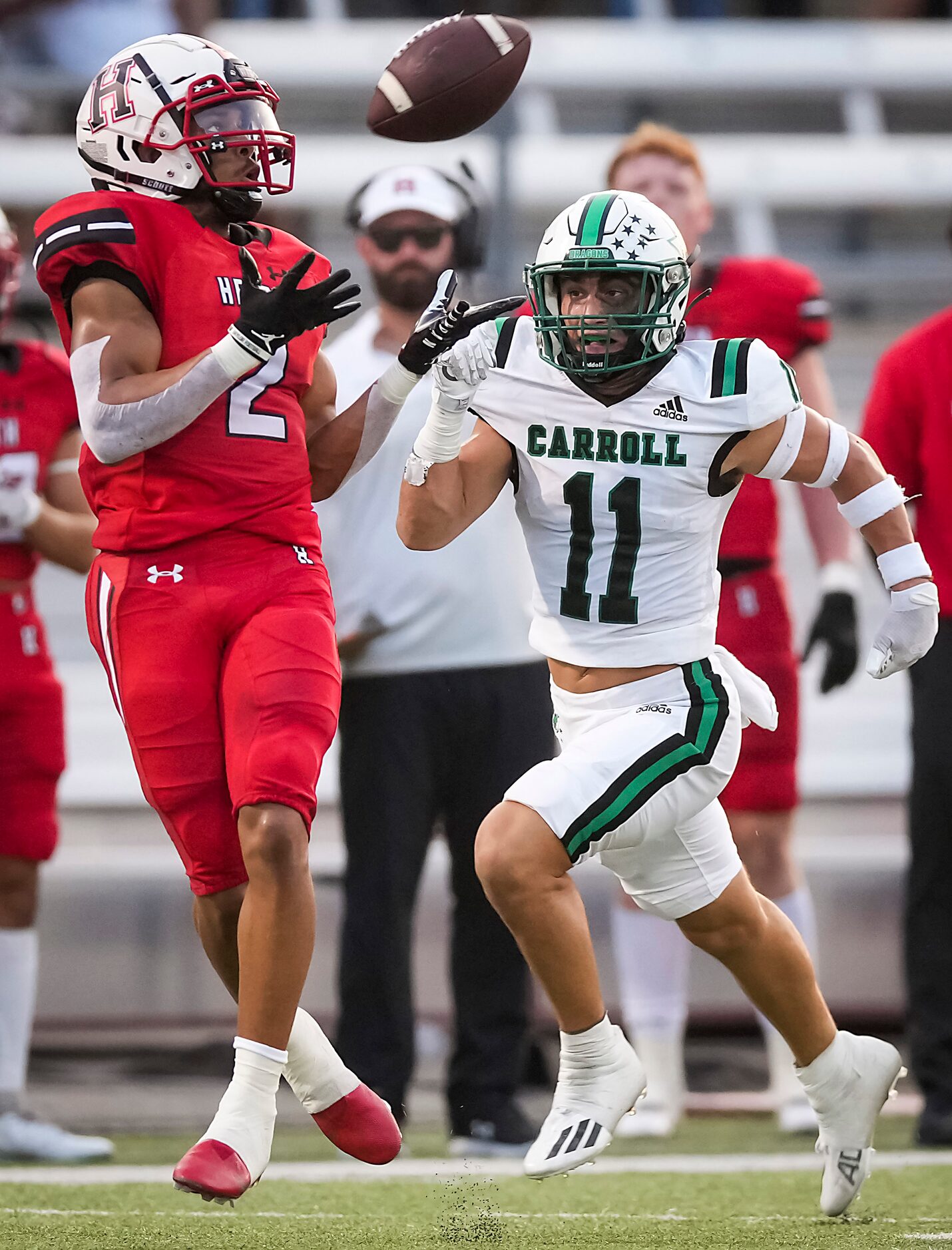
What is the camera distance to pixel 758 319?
4.07 meters

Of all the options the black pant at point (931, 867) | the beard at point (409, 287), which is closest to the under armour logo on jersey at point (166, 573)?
the beard at point (409, 287)

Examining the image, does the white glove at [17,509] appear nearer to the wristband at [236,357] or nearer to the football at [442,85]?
the football at [442,85]

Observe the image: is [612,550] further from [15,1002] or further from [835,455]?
[15,1002]

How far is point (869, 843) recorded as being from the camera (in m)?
5.29

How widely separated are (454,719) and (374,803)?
229 mm

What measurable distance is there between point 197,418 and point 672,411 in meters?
0.71

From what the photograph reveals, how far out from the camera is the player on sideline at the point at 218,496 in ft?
8.55

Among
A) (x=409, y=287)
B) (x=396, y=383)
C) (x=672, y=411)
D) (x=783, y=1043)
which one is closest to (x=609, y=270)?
(x=672, y=411)

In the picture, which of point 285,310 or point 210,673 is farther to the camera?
point 210,673

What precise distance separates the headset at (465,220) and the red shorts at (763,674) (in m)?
0.88

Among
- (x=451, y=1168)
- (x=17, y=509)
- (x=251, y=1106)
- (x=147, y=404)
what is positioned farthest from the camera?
(x=17, y=509)

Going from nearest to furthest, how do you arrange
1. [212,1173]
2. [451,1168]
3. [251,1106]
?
[212,1173] < [251,1106] < [451,1168]

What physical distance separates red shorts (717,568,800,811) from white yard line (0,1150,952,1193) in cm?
75

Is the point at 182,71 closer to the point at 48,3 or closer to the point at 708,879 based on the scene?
the point at 708,879
